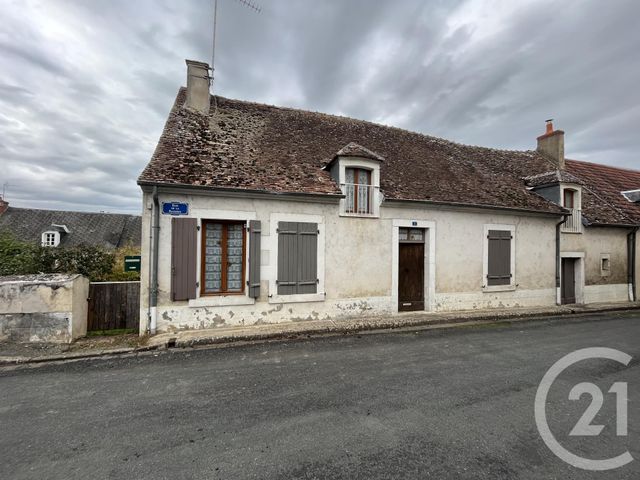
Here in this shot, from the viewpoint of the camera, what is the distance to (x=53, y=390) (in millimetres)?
4055

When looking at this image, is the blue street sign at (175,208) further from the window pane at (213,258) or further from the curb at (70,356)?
the curb at (70,356)

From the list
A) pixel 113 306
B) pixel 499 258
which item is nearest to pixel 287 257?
pixel 113 306

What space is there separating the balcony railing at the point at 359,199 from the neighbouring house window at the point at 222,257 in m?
2.87

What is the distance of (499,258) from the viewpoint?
9758 millimetres

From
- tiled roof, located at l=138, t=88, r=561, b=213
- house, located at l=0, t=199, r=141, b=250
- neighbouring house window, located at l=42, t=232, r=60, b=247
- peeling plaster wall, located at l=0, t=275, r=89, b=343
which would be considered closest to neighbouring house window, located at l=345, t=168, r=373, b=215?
tiled roof, located at l=138, t=88, r=561, b=213

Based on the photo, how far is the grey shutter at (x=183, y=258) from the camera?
6.52m

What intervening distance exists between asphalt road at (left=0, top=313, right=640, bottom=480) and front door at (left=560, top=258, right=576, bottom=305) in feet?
21.3

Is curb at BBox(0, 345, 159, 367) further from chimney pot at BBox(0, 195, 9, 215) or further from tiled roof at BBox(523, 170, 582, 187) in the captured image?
chimney pot at BBox(0, 195, 9, 215)

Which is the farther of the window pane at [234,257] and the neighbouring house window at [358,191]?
the neighbouring house window at [358,191]

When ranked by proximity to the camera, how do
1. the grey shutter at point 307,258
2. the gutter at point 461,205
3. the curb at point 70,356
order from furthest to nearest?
1. the gutter at point 461,205
2. the grey shutter at point 307,258
3. the curb at point 70,356

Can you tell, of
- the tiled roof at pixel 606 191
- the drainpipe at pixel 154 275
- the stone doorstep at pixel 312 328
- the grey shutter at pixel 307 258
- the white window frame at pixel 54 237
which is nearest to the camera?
the stone doorstep at pixel 312 328

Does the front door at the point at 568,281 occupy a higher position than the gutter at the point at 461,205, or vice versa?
the gutter at the point at 461,205

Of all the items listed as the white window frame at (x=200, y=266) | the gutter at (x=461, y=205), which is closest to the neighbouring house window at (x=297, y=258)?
the white window frame at (x=200, y=266)

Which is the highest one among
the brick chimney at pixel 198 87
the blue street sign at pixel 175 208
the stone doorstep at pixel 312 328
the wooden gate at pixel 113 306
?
the brick chimney at pixel 198 87
